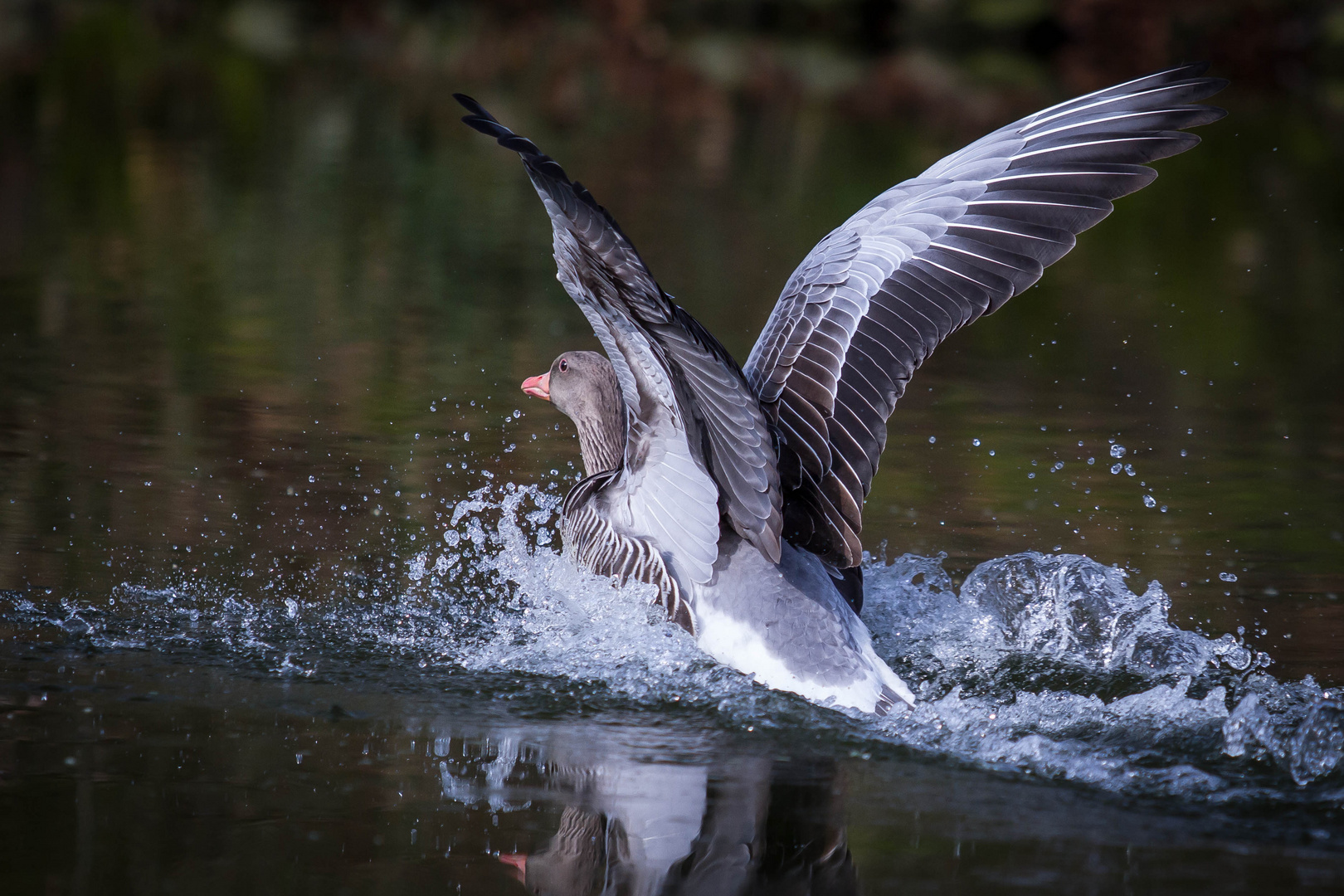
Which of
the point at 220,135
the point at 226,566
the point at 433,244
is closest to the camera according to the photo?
the point at 226,566

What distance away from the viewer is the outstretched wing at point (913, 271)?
16.7 feet

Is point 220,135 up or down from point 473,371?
up

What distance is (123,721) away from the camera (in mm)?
4207

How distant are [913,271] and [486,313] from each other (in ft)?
18.4

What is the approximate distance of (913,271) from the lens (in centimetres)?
532

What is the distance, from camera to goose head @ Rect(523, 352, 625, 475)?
605 centimetres

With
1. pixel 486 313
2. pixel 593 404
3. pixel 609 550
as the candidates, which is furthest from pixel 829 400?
pixel 486 313

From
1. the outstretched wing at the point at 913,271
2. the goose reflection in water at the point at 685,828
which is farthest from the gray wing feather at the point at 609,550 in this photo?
the goose reflection in water at the point at 685,828

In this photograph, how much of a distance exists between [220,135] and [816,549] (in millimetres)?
14224

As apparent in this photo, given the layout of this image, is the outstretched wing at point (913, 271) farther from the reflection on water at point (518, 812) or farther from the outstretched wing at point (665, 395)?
the reflection on water at point (518, 812)

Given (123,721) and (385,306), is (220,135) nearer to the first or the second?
(385,306)

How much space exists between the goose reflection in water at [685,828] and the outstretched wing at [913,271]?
1.16 meters

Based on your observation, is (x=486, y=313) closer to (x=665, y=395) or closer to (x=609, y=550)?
(x=609, y=550)

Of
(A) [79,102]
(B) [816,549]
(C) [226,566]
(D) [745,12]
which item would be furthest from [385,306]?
(D) [745,12]
